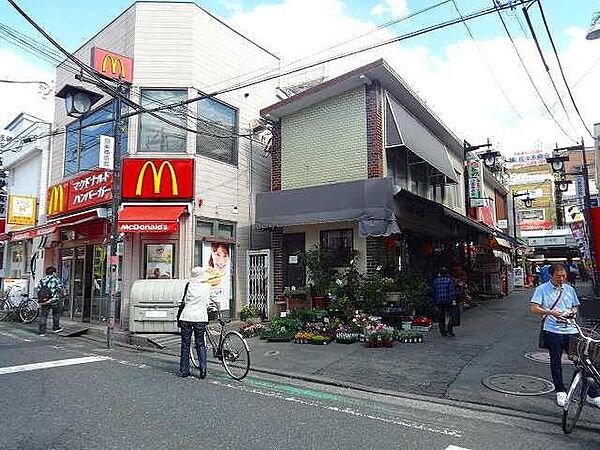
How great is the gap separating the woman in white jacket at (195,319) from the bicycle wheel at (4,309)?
1242cm

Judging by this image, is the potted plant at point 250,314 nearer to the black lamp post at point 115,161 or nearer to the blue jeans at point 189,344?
the black lamp post at point 115,161

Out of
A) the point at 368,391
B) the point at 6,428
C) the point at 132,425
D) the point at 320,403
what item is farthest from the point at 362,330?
the point at 6,428

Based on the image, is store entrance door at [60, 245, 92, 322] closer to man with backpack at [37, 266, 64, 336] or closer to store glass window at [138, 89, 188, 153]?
man with backpack at [37, 266, 64, 336]

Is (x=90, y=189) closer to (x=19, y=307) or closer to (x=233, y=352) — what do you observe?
(x=19, y=307)

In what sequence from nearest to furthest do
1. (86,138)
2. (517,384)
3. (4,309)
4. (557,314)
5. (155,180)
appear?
(557,314) → (517,384) → (155,180) → (86,138) → (4,309)

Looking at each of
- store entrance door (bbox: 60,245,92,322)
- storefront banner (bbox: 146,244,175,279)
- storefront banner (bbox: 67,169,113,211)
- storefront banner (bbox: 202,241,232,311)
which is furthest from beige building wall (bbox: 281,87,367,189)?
store entrance door (bbox: 60,245,92,322)

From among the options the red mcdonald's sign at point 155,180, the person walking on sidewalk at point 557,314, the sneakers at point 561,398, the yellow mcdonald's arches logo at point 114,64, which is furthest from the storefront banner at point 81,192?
the sneakers at point 561,398

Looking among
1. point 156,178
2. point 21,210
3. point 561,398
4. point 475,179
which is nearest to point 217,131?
point 156,178

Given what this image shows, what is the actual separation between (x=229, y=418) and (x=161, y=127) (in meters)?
10.4

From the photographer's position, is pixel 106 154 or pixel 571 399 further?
pixel 106 154

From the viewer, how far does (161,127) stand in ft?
45.0

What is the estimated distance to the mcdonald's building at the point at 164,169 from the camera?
13.1 meters

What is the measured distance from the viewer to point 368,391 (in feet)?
22.7

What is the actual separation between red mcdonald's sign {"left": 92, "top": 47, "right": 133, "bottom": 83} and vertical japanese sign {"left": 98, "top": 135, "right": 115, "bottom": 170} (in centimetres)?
201
